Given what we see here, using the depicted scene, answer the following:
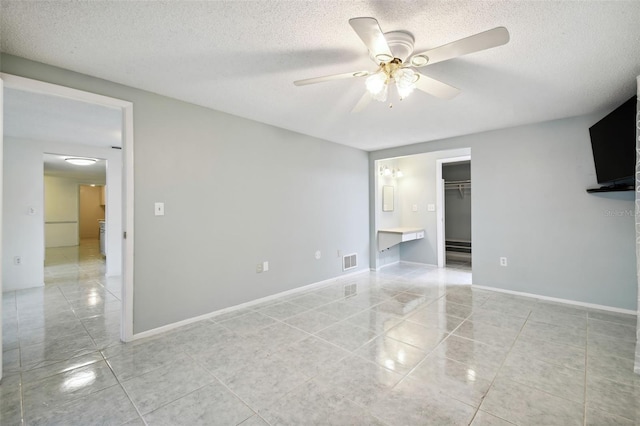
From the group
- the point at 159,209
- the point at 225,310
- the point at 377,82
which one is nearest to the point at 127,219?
the point at 159,209

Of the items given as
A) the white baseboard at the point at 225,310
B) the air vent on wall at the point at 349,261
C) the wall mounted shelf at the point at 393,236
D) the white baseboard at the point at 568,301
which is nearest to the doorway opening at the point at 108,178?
the white baseboard at the point at 225,310

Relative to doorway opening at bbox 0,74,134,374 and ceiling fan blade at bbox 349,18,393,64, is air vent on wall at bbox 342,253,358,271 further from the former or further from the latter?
ceiling fan blade at bbox 349,18,393,64

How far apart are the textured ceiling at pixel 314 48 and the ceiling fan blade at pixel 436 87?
0.22 m

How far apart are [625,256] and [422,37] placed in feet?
11.1

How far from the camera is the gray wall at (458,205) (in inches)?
265

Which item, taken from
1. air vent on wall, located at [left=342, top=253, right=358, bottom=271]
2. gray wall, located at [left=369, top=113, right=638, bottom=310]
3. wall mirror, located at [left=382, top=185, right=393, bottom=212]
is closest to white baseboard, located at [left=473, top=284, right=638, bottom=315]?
gray wall, located at [left=369, top=113, right=638, bottom=310]

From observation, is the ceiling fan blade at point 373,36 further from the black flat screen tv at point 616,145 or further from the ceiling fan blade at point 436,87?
the black flat screen tv at point 616,145

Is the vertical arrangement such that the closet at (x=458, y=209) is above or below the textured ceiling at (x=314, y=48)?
below

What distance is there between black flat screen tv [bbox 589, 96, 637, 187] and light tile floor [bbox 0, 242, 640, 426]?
146 cm

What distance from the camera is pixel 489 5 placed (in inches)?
59.9

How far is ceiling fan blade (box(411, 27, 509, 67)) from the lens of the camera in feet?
4.49

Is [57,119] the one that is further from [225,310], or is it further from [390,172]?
[390,172]

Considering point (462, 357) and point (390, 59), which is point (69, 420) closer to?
point (462, 357)

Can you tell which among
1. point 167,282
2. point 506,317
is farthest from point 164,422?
point 506,317
